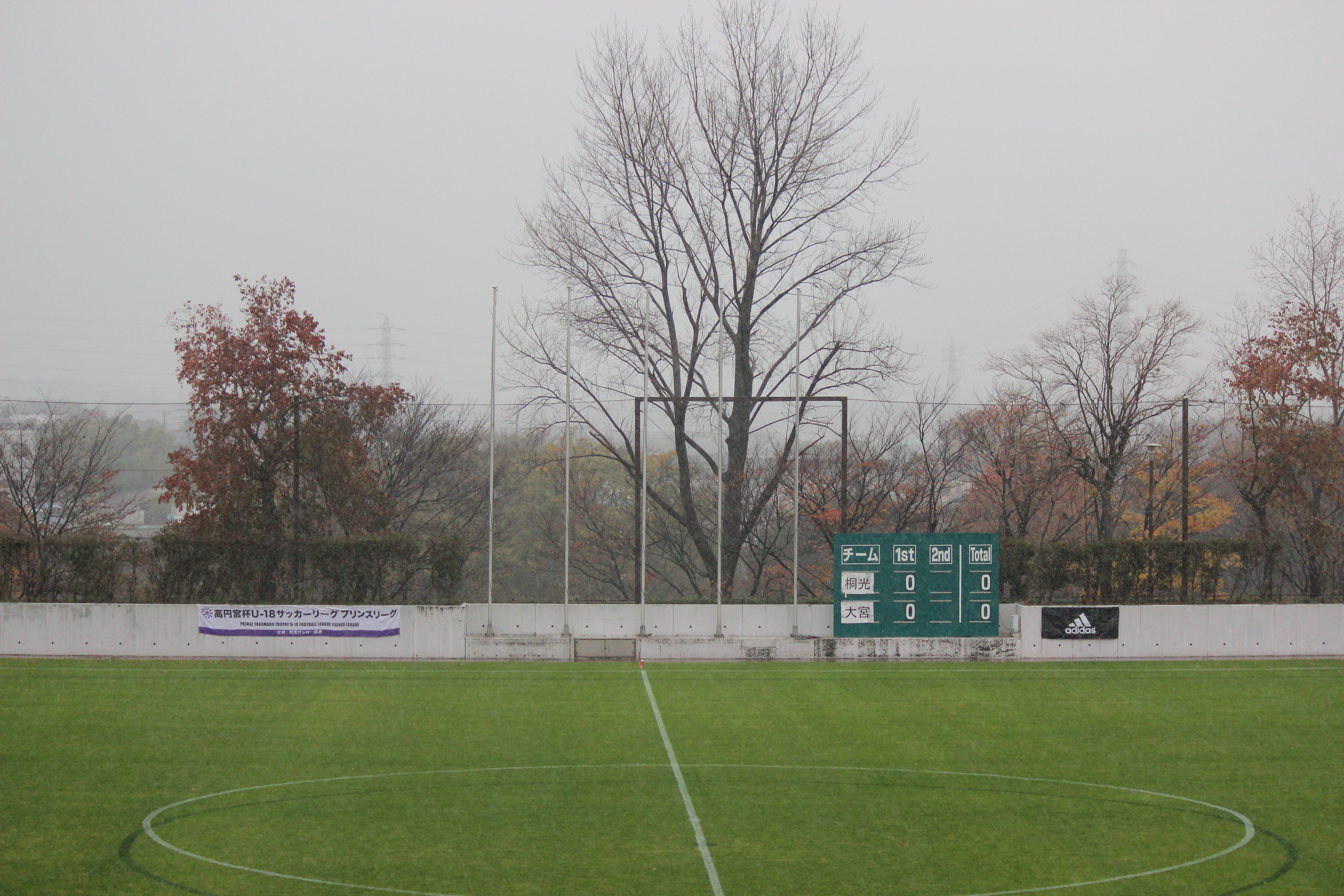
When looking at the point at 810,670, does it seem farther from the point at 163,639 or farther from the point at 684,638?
the point at 163,639

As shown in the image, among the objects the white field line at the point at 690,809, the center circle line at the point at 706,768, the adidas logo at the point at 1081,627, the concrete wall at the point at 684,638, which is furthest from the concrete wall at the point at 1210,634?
the center circle line at the point at 706,768

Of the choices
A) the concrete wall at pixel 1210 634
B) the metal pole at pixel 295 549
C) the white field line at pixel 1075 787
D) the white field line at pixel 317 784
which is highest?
the metal pole at pixel 295 549

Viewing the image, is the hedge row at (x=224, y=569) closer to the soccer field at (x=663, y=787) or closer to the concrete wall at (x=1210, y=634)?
the soccer field at (x=663, y=787)

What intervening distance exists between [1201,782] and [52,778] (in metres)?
13.6

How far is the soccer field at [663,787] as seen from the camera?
10109 millimetres

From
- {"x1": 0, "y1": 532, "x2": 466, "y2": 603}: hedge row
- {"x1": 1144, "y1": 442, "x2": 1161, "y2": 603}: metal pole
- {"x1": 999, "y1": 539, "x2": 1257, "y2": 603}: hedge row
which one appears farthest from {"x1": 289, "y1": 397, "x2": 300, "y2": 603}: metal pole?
{"x1": 1144, "y1": 442, "x2": 1161, "y2": 603}: metal pole

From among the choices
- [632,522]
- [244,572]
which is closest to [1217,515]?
[632,522]

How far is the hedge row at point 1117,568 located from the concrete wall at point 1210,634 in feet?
8.57

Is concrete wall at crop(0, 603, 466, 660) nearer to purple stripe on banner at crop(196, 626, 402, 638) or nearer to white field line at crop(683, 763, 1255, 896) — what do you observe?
purple stripe on banner at crop(196, 626, 402, 638)

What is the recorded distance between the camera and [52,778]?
1378cm

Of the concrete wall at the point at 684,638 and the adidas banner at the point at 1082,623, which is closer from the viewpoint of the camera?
the concrete wall at the point at 684,638

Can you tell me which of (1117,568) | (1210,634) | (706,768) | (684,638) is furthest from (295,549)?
(1210,634)

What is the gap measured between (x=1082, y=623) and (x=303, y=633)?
59.4ft

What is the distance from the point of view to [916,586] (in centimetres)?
2738
